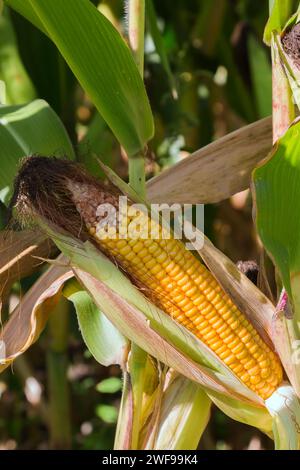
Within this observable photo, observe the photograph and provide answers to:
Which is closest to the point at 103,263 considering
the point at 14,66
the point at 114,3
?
the point at 14,66

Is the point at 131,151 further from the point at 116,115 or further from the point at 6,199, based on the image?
the point at 6,199

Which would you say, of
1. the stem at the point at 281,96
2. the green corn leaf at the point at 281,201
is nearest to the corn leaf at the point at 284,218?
the green corn leaf at the point at 281,201

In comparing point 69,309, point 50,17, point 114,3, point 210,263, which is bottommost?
point 69,309

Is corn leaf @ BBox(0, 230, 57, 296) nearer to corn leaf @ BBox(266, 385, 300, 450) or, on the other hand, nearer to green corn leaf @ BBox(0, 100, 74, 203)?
green corn leaf @ BBox(0, 100, 74, 203)

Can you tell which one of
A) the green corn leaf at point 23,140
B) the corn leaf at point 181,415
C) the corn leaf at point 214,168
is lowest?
the corn leaf at point 181,415

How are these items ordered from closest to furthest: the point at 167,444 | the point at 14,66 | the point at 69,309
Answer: the point at 167,444 → the point at 14,66 → the point at 69,309

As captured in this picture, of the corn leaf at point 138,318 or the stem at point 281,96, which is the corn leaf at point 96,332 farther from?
the stem at point 281,96
